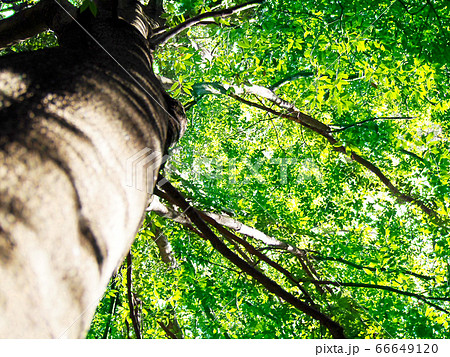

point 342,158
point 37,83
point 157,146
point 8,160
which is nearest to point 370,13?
point 342,158

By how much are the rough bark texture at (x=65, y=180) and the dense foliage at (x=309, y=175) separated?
2126 millimetres

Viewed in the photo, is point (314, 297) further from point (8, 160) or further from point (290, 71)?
point (290, 71)

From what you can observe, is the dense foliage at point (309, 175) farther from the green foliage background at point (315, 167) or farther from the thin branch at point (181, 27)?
the thin branch at point (181, 27)

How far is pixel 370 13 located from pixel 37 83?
4.99m

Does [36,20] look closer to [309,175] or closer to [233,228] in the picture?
[233,228]

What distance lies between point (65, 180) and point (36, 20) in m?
2.24

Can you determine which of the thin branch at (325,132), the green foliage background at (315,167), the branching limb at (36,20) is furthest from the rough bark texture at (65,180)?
the thin branch at (325,132)

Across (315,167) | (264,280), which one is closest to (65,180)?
(264,280)

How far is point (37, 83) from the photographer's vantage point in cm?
109

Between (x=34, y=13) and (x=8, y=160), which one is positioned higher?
(x=34, y=13)

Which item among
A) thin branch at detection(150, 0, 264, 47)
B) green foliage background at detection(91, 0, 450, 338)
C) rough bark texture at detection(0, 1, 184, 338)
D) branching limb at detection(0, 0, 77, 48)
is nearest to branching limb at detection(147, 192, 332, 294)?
green foliage background at detection(91, 0, 450, 338)

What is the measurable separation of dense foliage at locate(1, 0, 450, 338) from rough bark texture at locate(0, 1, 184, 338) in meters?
2.13

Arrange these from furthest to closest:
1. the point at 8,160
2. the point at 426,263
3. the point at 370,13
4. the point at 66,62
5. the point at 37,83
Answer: the point at 426,263 < the point at 370,13 < the point at 66,62 < the point at 37,83 < the point at 8,160

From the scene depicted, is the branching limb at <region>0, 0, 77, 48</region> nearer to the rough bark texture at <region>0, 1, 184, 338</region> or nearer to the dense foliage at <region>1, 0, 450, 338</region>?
the rough bark texture at <region>0, 1, 184, 338</region>
